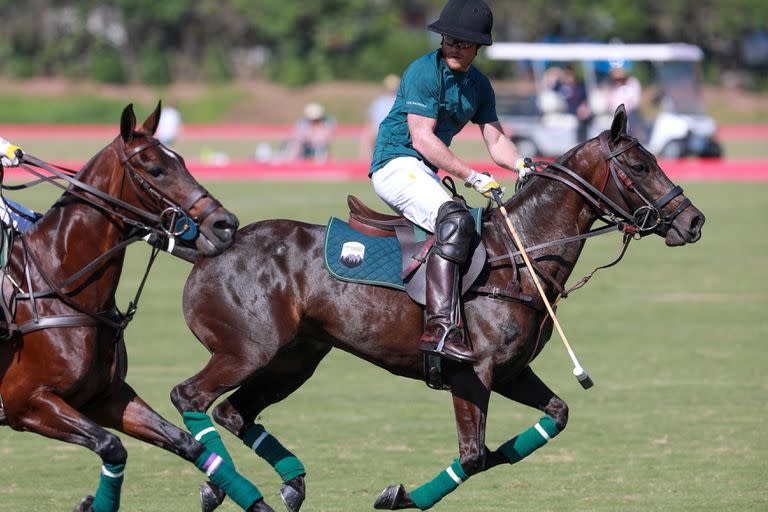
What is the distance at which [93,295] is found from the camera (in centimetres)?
634

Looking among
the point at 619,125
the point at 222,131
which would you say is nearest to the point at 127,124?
the point at 619,125

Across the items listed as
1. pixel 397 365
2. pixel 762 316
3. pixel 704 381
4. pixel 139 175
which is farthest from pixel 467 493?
pixel 762 316

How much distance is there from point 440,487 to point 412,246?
50.2 inches

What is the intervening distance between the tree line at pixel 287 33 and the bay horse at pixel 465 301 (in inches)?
1771

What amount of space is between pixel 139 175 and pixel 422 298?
163cm

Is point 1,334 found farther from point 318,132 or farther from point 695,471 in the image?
point 318,132

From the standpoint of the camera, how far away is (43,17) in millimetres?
56531

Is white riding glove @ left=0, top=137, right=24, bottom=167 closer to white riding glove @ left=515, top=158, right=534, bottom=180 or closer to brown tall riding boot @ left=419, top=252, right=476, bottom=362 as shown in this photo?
brown tall riding boot @ left=419, top=252, right=476, bottom=362

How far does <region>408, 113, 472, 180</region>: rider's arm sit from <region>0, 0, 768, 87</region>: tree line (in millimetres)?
45115

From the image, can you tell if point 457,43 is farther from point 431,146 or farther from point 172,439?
point 172,439

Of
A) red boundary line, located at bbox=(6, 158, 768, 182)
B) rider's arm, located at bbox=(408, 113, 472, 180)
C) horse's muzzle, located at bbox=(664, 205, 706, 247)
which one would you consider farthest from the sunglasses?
red boundary line, located at bbox=(6, 158, 768, 182)

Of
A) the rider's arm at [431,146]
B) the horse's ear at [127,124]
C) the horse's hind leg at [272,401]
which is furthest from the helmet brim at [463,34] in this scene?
the horse's hind leg at [272,401]

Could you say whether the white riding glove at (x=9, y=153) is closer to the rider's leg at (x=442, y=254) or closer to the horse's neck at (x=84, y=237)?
the horse's neck at (x=84, y=237)

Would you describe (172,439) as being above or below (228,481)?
above
